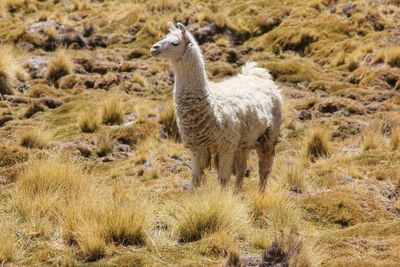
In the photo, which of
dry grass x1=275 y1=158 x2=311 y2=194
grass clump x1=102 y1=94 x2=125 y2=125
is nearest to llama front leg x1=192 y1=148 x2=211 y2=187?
dry grass x1=275 y1=158 x2=311 y2=194

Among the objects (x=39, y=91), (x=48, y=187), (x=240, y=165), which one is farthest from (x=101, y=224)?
(x=39, y=91)

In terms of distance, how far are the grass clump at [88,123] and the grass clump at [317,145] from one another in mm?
4784

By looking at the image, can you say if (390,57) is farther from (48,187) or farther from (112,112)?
(48,187)

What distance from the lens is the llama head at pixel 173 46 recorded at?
7230 millimetres

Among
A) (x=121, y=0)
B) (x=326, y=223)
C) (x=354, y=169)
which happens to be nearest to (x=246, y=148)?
(x=326, y=223)

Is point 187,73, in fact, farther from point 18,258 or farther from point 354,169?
point 354,169

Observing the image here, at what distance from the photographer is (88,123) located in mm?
13430

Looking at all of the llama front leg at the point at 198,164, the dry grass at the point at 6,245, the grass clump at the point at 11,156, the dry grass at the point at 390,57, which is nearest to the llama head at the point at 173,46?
the llama front leg at the point at 198,164

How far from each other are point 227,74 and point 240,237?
13010 millimetres

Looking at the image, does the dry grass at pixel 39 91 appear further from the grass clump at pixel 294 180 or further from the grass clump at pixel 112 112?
the grass clump at pixel 294 180

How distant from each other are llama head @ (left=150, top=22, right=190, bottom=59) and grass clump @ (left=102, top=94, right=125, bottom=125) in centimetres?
679

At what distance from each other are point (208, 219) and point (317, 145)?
6749mm

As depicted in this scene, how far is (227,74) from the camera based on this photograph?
18.5 metres

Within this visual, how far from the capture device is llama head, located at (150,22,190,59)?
23.7ft
